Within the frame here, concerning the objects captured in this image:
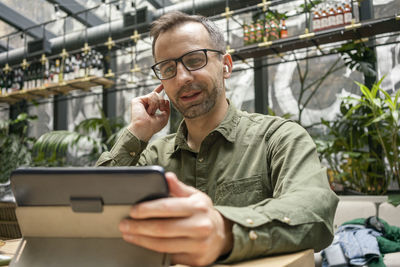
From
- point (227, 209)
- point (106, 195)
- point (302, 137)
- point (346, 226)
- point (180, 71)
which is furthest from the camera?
point (346, 226)

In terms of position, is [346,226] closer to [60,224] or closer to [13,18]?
[60,224]

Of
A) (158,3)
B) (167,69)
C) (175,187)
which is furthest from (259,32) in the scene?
(175,187)

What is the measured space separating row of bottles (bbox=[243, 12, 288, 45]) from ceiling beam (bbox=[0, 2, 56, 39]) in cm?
401

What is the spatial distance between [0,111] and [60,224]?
7.78m

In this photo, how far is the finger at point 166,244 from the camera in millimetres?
499

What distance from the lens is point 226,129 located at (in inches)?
46.0

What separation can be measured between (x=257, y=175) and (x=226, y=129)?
184 millimetres

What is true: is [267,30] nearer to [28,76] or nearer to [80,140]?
[80,140]

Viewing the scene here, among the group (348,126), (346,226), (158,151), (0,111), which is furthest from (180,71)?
(0,111)

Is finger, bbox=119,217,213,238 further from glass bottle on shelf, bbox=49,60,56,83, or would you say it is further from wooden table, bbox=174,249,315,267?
glass bottle on shelf, bbox=49,60,56,83

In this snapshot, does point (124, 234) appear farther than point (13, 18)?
No

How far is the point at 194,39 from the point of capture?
3.83ft

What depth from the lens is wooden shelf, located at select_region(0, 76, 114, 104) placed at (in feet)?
16.4

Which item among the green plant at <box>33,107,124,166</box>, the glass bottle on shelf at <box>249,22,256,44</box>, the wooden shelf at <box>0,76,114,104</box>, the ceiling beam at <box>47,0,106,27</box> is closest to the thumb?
the glass bottle on shelf at <box>249,22,256,44</box>
